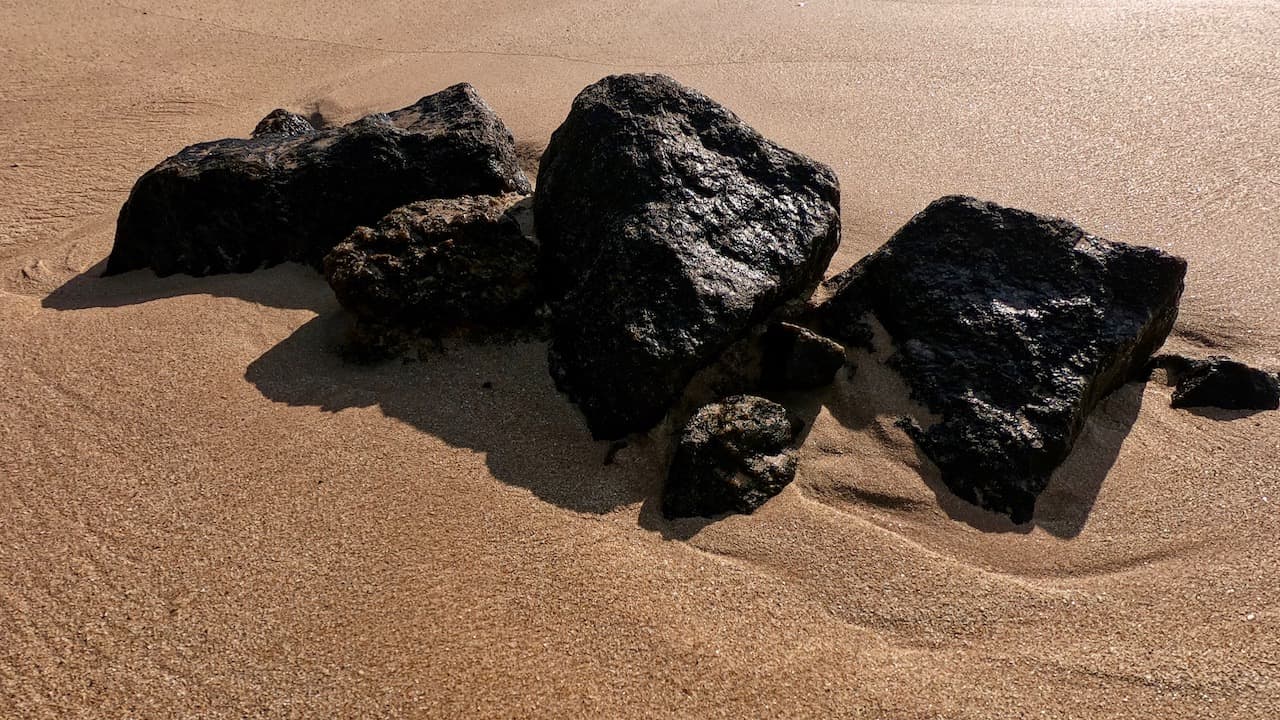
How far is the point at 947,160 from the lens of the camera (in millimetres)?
4445

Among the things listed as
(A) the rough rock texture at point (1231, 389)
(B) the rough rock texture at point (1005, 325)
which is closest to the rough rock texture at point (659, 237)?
(B) the rough rock texture at point (1005, 325)

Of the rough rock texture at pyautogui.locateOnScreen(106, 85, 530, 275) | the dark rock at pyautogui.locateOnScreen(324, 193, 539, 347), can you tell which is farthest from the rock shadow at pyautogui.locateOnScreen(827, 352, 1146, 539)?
the rough rock texture at pyautogui.locateOnScreen(106, 85, 530, 275)

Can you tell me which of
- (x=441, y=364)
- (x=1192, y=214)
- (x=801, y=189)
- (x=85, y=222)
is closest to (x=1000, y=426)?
(x=801, y=189)

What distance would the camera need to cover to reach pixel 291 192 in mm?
3396

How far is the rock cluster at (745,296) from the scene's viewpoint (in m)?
2.48

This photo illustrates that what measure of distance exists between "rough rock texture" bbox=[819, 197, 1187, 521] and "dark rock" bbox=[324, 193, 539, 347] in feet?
3.60

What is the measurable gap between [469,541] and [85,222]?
3009mm

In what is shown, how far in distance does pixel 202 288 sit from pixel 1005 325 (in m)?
2.92

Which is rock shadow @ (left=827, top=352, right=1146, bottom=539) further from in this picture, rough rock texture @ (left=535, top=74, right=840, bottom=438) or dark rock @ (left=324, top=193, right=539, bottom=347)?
dark rock @ (left=324, top=193, right=539, bottom=347)

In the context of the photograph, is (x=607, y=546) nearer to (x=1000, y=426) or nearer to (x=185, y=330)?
(x=1000, y=426)

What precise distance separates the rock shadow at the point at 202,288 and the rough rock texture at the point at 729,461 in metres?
1.64

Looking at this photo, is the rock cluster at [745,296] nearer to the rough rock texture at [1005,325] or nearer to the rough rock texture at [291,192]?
the rough rock texture at [1005,325]

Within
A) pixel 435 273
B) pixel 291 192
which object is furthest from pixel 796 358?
pixel 291 192

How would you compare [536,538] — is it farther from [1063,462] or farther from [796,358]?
[1063,462]
